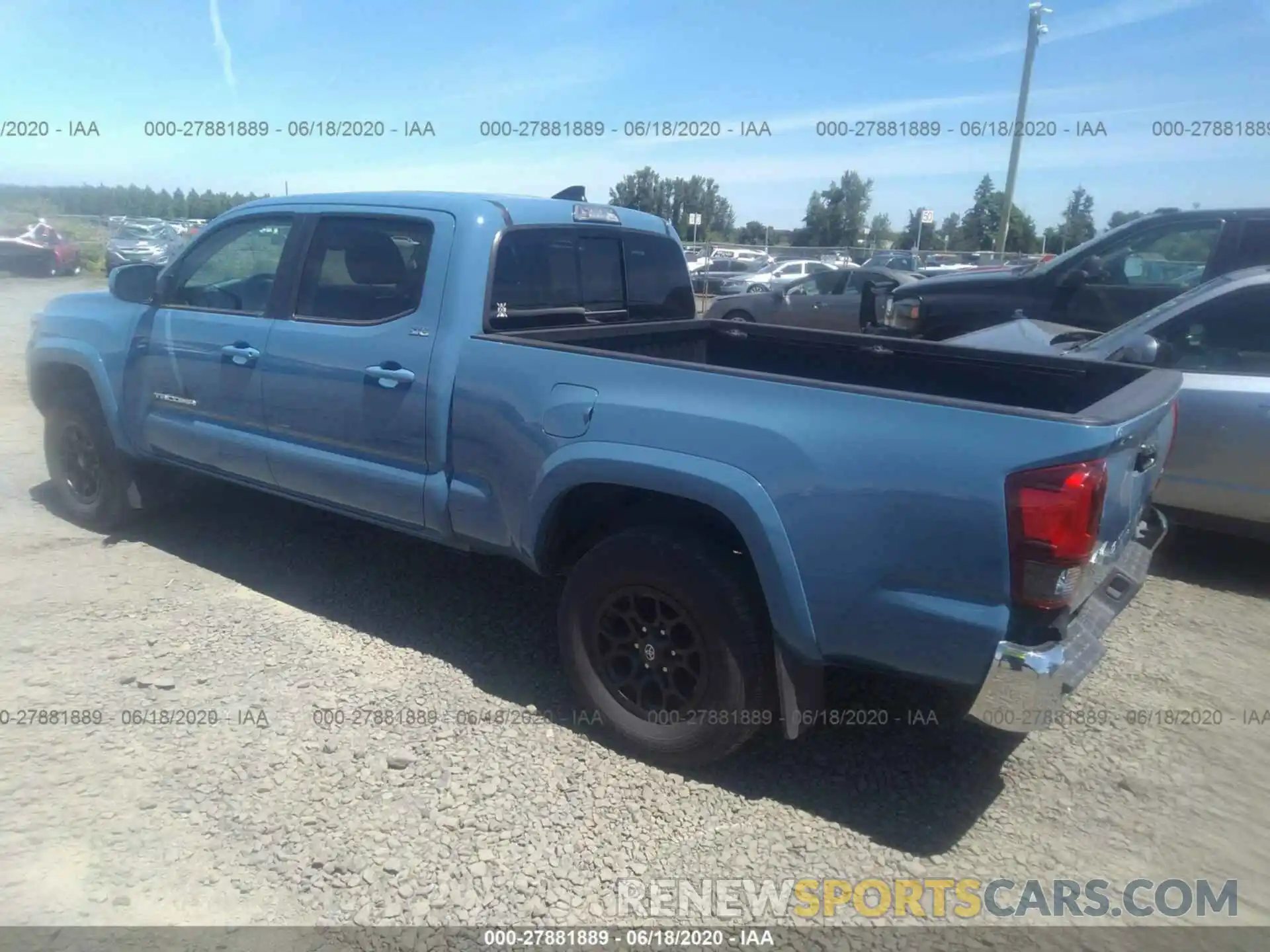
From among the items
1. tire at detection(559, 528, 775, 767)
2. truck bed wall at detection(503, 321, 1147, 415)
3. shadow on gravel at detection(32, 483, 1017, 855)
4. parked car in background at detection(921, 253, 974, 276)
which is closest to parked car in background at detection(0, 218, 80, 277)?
shadow on gravel at detection(32, 483, 1017, 855)

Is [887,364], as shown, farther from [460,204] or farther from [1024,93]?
[1024,93]

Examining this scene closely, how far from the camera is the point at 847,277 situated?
17.2 m

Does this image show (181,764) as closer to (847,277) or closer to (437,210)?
(437,210)

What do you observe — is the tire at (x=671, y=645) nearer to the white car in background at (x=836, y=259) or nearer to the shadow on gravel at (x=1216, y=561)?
the shadow on gravel at (x=1216, y=561)

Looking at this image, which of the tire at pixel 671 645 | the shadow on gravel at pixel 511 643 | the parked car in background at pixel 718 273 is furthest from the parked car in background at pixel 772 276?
the tire at pixel 671 645

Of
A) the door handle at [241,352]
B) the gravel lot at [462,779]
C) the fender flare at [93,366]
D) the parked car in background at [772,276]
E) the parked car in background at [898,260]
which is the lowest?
the gravel lot at [462,779]

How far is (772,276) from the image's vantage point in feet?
90.9

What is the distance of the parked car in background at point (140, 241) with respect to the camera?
23088 mm

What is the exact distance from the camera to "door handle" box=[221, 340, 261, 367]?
4332 mm

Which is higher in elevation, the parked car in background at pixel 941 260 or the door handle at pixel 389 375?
the door handle at pixel 389 375

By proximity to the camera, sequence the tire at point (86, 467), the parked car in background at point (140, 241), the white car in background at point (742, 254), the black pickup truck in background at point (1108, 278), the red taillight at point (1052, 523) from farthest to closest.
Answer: the white car in background at point (742, 254) → the parked car in background at point (140, 241) → the black pickup truck in background at point (1108, 278) → the tire at point (86, 467) → the red taillight at point (1052, 523)

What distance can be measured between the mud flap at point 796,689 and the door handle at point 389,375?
1838 mm

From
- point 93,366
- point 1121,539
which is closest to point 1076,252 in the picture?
point 1121,539

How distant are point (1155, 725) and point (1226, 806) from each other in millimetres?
514
